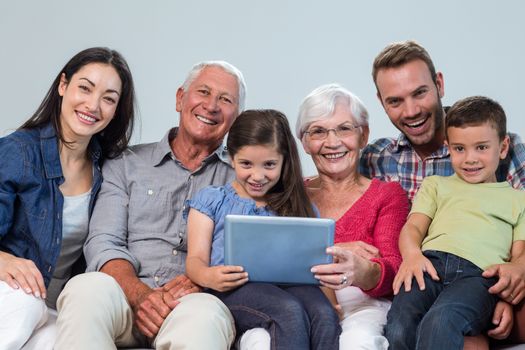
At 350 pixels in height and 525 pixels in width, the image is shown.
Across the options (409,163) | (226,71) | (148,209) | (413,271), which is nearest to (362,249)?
(413,271)

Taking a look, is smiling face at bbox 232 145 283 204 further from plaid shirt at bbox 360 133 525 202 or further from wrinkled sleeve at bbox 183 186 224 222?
plaid shirt at bbox 360 133 525 202

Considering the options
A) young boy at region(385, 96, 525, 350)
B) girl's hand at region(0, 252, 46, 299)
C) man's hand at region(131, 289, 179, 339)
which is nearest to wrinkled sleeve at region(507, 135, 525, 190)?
young boy at region(385, 96, 525, 350)

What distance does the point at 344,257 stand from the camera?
101 inches

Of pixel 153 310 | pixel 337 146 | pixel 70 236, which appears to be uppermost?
pixel 337 146

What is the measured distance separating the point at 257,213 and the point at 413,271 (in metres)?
0.54

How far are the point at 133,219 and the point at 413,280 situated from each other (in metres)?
1.06

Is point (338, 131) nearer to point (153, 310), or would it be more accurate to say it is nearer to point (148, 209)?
point (148, 209)

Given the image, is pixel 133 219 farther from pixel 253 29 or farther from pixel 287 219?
pixel 253 29

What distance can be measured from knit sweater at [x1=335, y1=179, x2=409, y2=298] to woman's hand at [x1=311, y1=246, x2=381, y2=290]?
0.21 meters

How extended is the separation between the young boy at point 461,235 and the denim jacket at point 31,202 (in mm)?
1167

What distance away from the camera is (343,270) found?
8.44 feet

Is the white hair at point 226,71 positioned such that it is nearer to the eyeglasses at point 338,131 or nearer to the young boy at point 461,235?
the eyeglasses at point 338,131

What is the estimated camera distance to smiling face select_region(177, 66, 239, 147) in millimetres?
3262

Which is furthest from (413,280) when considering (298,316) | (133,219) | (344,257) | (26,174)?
(26,174)
